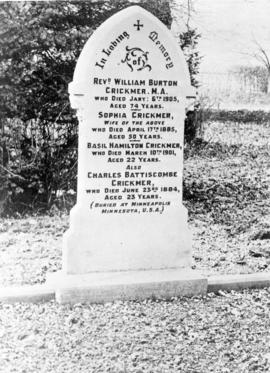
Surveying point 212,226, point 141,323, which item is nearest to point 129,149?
point 141,323

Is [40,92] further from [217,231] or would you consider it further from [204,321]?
[204,321]

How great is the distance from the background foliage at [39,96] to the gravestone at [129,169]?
2.44 meters

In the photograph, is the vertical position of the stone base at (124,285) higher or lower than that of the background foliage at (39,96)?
lower

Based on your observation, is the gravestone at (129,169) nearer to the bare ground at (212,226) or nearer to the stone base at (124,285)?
the stone base at (124,285)

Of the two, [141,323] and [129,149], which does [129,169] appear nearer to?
[129,149]

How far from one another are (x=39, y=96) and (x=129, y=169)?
8.96 feet

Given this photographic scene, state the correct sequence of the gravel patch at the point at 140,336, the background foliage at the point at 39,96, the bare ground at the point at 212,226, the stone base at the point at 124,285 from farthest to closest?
the background foliage at the point at 39,96, the bare ground at the point at 212,226, the stone base at the point at 124,285, the gravel patch at the point at 140,336

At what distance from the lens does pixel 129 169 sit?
4844 mm

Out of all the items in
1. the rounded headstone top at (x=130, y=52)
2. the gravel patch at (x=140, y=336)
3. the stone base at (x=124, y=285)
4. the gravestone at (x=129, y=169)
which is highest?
the rounded headstone top at (x=130, y=52)

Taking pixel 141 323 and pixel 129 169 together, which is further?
pixel 129 169

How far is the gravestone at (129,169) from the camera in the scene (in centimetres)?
464

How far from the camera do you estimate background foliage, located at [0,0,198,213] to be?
22.5 ft

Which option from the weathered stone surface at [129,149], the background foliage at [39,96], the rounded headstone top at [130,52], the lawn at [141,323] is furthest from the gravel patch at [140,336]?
the background foliage at [39,96]

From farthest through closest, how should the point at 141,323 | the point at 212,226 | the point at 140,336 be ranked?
the point at 212,226, the point at 141,323, the point at 140,336
